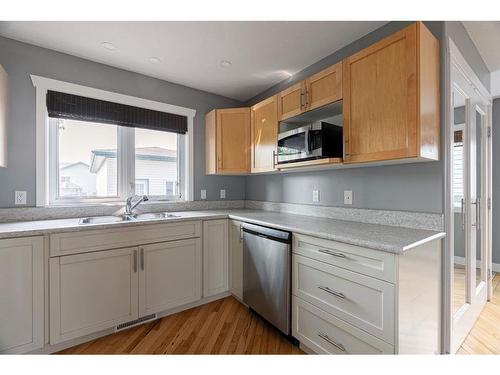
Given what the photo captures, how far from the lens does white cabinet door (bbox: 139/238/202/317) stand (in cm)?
201

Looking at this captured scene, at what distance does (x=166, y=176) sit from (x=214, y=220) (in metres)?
0.88

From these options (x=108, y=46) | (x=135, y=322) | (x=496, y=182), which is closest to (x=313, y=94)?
(x=108, y=46)

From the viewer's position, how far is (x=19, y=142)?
198 centimetres

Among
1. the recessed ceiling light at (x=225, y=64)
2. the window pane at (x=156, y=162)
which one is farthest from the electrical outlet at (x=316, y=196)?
the window pane at (x=156, y=162)

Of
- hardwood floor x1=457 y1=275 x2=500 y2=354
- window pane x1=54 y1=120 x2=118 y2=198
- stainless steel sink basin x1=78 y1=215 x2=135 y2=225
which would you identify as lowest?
hardwood floor x1=457 y1=275 x2=500 y2=354

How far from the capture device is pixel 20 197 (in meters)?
1.98

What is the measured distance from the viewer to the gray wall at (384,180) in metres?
1.57

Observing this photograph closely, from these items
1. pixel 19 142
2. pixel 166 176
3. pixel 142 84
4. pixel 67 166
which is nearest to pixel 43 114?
pixel 19 142

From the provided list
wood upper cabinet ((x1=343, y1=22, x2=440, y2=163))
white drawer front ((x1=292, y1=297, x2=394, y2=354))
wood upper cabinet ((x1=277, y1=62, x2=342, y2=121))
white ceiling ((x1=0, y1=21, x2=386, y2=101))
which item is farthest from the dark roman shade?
white drawer front ((x1=292, y1=297, x2=394, y2=354))

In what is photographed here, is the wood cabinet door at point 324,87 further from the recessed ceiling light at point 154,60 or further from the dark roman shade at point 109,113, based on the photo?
the dark roman shade at point 109,113

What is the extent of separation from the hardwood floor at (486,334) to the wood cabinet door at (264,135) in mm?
1996

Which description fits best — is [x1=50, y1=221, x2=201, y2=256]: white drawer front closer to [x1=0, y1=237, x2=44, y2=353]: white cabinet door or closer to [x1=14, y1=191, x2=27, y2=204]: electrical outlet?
[x1=0, y1=237, x2=44, y2=353]: white cabinet door

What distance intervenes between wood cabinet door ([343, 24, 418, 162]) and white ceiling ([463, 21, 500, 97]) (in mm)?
839

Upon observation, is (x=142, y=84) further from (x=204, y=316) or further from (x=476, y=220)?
(x=476, y=220)
